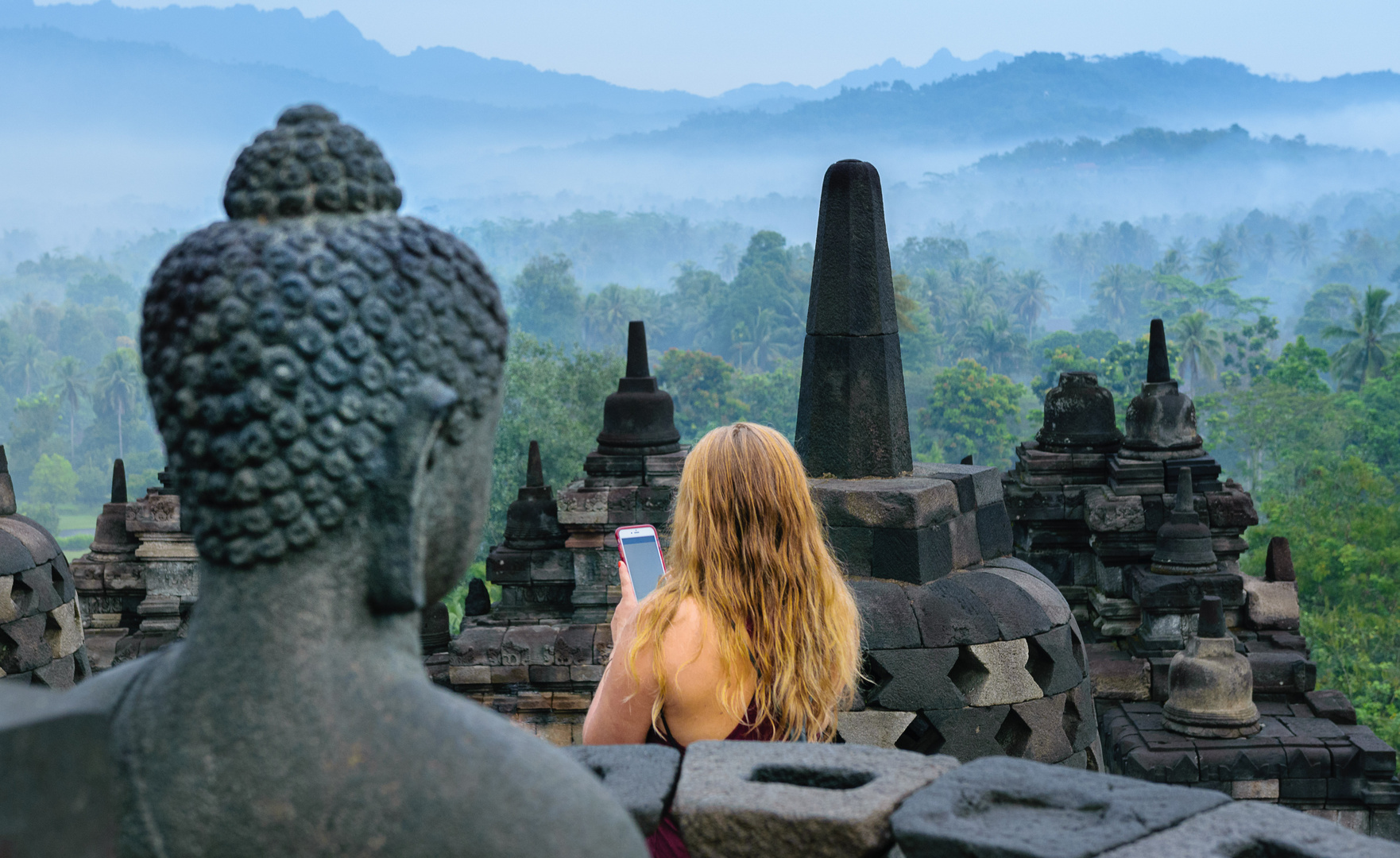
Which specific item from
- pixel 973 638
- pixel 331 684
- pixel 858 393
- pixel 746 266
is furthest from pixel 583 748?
pixel 746 266

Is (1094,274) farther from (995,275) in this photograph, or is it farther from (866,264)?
(866,264)

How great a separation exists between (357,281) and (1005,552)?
4.55 m

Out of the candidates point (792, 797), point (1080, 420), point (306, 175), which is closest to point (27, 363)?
point (1080, 420)

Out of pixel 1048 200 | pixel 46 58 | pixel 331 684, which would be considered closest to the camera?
pixel 331 684

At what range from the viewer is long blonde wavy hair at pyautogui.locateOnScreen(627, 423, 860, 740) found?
2715 mm

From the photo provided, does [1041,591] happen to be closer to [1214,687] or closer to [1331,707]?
[1214,687]

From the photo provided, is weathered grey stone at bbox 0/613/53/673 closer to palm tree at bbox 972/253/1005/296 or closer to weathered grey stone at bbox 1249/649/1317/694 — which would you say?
weathered grey stone at bbox 1249/649/1317/694

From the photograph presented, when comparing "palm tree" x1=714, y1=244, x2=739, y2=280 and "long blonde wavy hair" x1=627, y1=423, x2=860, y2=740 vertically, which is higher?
"palm tree" x1=714, y1=244, x2=739, y2=280

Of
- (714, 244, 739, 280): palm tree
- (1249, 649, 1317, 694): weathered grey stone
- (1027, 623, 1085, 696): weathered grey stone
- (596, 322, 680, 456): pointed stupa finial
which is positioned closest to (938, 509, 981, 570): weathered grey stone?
(1027, 623, 1085, 696): weathered grey stone

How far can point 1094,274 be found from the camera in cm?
12794

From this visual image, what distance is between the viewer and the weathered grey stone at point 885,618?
15.4 ft

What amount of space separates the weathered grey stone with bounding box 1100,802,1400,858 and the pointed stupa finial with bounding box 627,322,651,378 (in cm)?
914

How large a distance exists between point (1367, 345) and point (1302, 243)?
81.6 meters

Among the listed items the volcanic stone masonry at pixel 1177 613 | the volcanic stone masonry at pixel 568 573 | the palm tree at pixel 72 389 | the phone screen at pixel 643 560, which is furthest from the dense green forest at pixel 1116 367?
the palm tree at pixel 72 389
